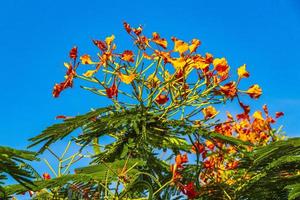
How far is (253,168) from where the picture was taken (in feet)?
14.5

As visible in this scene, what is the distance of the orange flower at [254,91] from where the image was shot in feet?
14.8

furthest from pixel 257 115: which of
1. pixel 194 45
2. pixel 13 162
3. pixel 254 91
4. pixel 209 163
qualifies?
pixel 13 162

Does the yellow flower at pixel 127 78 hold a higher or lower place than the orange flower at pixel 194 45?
lower

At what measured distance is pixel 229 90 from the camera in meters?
4.28

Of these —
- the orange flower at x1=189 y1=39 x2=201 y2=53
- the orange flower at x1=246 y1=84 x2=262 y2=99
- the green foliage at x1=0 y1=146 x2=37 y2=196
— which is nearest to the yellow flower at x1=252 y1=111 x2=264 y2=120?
the orange flower at x1=246 y1=84 x2=262 y2=99

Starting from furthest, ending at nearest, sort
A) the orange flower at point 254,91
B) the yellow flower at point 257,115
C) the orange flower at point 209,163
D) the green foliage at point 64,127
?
→ the yellow flower at point 257,115
the orange flower at point 209,163
the orange flower at point 254,91
the green foliage at point 64,127

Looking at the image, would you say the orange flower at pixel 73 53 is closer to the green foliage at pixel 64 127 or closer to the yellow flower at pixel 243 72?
the green foliage at pixel 64 127

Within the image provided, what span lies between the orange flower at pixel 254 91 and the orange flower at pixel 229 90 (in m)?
0.22

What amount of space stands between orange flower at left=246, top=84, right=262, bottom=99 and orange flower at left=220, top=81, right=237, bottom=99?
0.72 ft

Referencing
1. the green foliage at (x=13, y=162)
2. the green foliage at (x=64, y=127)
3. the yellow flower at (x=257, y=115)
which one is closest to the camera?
the green foliage at (x=13, y=162)

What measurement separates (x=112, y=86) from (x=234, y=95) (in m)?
0.94

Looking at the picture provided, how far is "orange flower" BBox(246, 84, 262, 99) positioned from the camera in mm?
4504

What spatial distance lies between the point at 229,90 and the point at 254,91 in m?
0.32

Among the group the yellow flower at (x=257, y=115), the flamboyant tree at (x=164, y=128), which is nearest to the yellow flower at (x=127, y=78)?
the flamboyant tree at (x=164, y=128)
